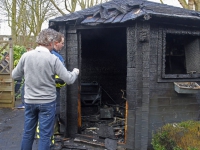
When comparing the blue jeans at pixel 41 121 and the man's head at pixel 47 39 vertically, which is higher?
the man's head at pixel 47 39

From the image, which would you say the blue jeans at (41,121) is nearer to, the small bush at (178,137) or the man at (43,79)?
the man at (43,79)

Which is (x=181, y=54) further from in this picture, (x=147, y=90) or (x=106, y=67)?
(x=106, y=67)

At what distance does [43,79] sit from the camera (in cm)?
265

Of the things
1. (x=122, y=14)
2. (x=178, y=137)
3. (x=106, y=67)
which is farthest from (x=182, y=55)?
(x=106, y=67)

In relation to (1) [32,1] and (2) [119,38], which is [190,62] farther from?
(1) [32,1]

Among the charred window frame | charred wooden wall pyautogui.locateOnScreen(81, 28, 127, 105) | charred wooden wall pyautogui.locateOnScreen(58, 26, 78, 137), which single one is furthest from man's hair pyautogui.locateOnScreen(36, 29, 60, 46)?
charred wooden wall pyautogui.locateOnScreen(81, 28, 127, 105)

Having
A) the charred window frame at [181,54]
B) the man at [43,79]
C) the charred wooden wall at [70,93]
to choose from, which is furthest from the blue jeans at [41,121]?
the charred window frame at [181,54]

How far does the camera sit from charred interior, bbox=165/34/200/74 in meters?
4.30

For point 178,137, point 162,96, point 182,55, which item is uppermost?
point 182,55

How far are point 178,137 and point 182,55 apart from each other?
214cm

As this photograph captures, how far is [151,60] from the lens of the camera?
3822 mm

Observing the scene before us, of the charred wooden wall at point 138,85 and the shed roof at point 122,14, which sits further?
the charred wooden wall at point 138,85

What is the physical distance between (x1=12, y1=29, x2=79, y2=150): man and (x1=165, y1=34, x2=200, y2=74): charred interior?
2.61 m

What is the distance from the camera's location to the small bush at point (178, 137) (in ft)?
9.81
